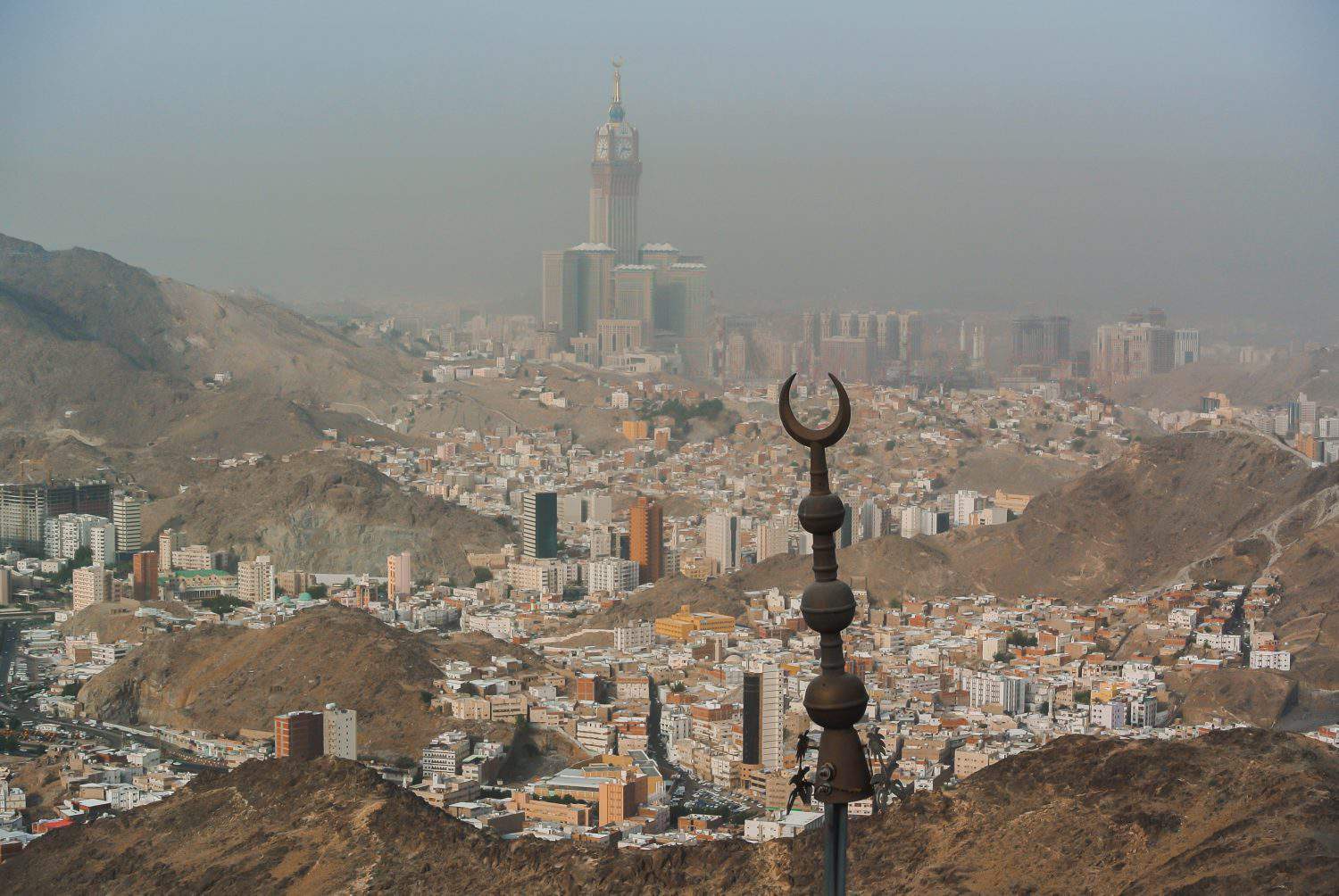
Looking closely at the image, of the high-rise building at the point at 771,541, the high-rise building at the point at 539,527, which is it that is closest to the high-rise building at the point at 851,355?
the high-rise building at the point at 771,541

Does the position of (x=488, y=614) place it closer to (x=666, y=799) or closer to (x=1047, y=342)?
(x=666, y=799)

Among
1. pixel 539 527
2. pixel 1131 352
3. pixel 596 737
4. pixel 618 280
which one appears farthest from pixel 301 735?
pixel 618 280

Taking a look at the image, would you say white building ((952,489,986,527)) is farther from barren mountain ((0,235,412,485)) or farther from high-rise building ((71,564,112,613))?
high-rise building ((71,564,112,613))

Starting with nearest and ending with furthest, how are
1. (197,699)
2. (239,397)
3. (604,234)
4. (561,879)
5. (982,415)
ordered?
1. (561,879)
2. (197,699)
3. (239,397)
4. (982,415)
5. (604,234)

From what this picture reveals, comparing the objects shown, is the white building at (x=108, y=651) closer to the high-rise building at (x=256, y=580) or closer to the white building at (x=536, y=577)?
the high-rise building at (x=256, y=580)

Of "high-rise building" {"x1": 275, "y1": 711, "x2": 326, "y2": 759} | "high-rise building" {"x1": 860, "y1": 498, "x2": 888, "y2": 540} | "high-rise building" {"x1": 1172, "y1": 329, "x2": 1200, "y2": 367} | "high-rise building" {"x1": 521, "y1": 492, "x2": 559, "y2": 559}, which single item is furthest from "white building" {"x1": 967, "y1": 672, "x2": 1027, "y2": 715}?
"high-rise building" {"x1": 1172, "y1": 329, "x2": 1200, "y2": 367}

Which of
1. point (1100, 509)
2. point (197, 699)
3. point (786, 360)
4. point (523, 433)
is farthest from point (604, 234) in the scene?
point (197, 699)
